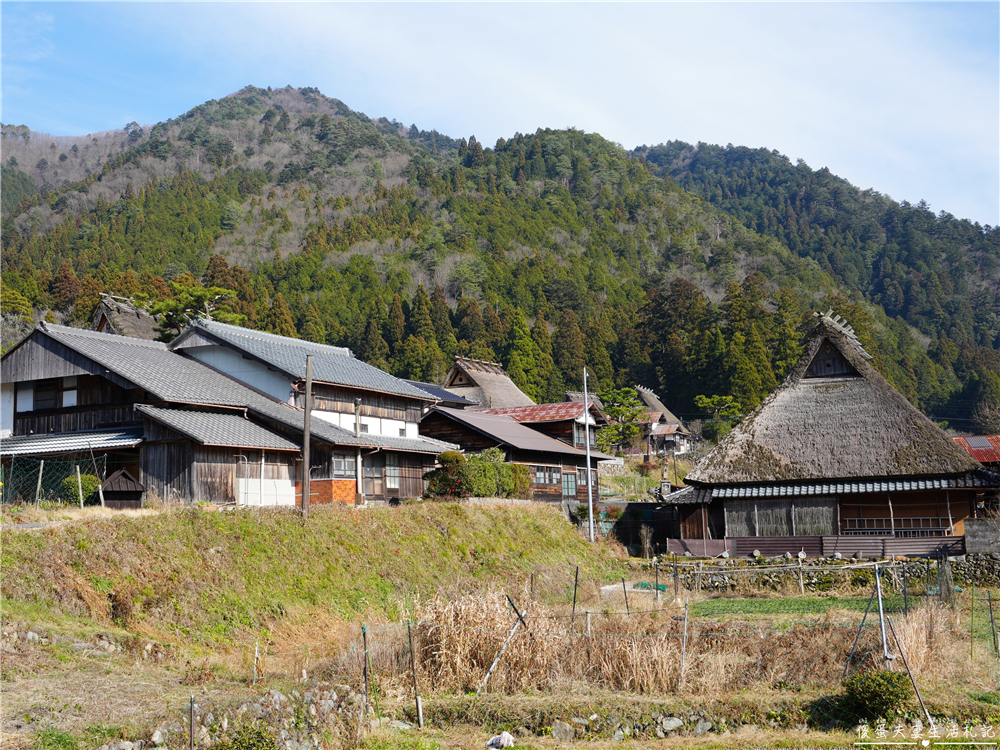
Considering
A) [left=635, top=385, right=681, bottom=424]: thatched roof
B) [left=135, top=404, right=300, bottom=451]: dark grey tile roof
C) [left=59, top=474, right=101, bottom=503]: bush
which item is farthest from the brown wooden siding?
[left=635, top=385, right=681, bottom=424]: thatched roof

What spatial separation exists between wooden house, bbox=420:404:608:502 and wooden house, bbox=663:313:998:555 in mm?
6952

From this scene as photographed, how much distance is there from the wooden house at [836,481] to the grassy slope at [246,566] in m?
6.36

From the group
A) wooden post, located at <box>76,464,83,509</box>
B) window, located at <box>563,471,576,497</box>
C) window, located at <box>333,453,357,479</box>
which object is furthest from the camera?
window, located at <box>563,471,576,497</box>

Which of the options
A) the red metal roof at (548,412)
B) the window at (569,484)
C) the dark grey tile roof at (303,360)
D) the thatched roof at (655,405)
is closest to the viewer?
the dark grey tile roof at (303,360)

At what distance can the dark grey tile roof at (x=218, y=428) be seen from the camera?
2175cm

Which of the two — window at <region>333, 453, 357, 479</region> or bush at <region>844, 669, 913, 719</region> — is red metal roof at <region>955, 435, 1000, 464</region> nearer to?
window at <region>333, 453, 357, 479</region>

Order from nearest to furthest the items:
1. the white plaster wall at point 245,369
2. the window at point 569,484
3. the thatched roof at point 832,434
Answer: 1. the thatched roof at point 832,434
2. the white plaster wall at point 245,369
3. the window at point 569,484

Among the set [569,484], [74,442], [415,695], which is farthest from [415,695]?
[569,484]

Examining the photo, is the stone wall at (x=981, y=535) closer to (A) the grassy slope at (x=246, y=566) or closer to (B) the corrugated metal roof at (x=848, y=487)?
(B) the corrugated metal roof at (x=848, y=487)

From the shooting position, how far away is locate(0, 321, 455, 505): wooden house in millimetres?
22344

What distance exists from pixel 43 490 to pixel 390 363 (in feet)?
168

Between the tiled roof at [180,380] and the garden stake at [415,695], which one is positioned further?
the tiled roof at [180,380]

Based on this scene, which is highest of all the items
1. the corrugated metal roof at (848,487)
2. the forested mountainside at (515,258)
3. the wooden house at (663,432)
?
the forested mountainside at (515,258)

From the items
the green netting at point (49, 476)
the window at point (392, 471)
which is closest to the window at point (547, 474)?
the window at point (392, 471)
